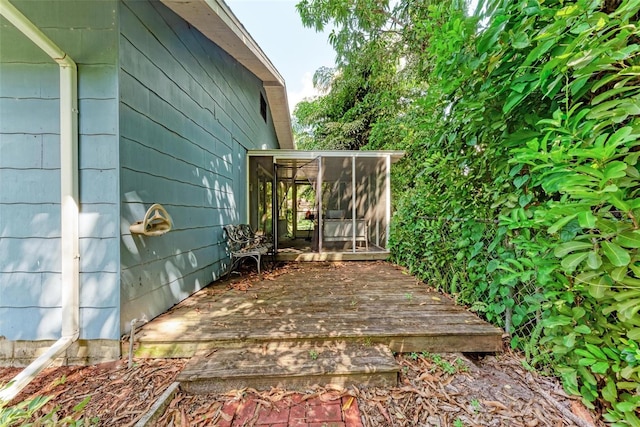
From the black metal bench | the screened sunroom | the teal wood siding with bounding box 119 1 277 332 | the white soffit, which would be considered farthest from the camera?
the screened sunroom

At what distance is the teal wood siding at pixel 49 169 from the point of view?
207 centimetres

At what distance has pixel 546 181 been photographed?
1.56m

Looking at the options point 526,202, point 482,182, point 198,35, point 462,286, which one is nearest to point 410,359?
point 462,286

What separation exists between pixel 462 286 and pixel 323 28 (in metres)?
8.68

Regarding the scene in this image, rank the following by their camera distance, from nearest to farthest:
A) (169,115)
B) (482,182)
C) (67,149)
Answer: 1. (67,149)
2. (482,182)
3. (169,115)

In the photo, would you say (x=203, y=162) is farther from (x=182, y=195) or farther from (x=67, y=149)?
(x=67, y=149)

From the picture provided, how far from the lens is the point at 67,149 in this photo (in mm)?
2047

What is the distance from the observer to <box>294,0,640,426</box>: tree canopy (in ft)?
4.15

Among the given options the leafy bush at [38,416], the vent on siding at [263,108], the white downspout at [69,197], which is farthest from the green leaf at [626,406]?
the vent on siding at [263,108]

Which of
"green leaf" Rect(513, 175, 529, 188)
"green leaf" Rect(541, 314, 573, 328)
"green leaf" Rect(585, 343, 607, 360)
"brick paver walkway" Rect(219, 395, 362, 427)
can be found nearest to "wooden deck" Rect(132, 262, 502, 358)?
"brick paver walkway" Rect(219, 395, 362, 427)

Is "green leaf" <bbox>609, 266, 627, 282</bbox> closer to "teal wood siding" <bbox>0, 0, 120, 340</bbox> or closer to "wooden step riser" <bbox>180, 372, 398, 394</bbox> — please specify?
"wooden step riser" <bbox>180, 372, 398, 394</bbox>

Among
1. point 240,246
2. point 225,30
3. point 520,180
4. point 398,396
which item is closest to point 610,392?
point 398,396

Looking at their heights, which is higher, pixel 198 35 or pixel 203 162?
pixel 198 35

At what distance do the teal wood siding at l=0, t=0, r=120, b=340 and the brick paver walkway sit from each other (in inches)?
50.5
